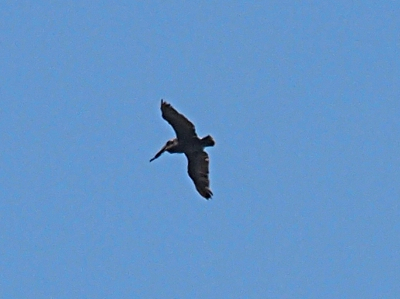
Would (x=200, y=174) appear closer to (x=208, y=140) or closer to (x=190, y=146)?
(x=190, y=146)

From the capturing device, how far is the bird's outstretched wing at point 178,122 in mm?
58031

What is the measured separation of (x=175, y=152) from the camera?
6041cm

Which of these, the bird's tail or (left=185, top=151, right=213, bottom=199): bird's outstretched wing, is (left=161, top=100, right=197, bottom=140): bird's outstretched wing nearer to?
the bird's tail

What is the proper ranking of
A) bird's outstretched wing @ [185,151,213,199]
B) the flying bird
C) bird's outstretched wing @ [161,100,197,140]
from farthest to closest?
bird's outstretched wing @ [185,151,213,199]
the flying bird
bird's outstretched wing @ [161,100,197,140]

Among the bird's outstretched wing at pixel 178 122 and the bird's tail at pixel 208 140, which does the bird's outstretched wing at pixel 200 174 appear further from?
the bird's outstretched wing at pixel 178 122

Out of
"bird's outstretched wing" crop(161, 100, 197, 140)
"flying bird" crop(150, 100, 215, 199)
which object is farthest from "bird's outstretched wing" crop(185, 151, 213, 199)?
"bird's outstretched wing" crop(161, 100, 197, 140)

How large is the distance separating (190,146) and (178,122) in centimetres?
147

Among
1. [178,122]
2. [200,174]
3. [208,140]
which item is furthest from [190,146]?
[178,122]

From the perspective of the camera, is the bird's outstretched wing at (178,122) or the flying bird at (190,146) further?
the flying bird at (190,146)

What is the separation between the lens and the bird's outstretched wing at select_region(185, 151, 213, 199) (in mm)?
60469

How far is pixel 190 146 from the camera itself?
196ft

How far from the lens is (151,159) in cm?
6144

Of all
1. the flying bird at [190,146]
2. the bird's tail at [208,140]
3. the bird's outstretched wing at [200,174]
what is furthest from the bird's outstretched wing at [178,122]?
the bird's outstretched wing at [200,174]

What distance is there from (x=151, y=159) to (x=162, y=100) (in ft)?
12.8
